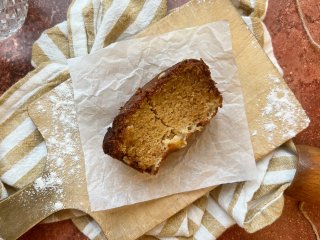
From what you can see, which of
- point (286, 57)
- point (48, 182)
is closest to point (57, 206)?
point (48, 182)

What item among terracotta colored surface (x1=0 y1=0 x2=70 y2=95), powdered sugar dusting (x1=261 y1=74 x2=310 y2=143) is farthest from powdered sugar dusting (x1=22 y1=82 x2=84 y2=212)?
powdered sugar dusting (x1=261 y1=74 x2=310 y2=143)

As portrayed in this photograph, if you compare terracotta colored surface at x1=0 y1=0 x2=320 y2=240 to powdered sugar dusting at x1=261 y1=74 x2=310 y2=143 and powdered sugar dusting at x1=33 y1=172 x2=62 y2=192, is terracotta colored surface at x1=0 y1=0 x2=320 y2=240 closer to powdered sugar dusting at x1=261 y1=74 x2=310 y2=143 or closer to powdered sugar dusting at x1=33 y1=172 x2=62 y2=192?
powdered sugar dusting at x1=261 y1=74 x2=310 y2=143

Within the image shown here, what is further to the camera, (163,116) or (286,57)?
(286,57)

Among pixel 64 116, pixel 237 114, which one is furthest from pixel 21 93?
pixel 237 114

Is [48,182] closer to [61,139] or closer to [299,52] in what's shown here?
[61,139]

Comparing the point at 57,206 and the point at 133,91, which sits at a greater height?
the point at 133,91
